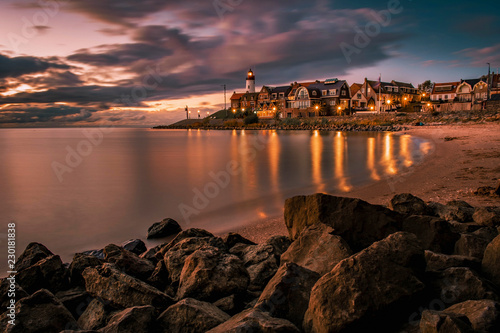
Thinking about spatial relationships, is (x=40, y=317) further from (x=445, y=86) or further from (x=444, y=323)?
(x=445, y=86)

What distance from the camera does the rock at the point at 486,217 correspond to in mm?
5500

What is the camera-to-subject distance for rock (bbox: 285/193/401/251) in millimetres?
4516

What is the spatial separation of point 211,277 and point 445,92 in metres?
99.9

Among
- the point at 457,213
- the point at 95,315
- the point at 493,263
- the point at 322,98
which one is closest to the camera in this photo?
the point at 493,263

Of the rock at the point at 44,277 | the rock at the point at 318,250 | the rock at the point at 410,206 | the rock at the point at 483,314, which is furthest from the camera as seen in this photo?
the rock at the point at 410,206

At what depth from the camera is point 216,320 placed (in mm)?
3072

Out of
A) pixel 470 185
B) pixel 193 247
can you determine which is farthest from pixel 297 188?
pixel 193 247

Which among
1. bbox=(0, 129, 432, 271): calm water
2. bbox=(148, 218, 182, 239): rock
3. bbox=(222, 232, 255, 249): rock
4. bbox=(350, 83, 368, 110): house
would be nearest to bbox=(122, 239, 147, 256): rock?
bbox=(148, 218, 182, 239): rock

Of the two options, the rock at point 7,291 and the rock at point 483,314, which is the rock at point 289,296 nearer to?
the rock at point 483,314

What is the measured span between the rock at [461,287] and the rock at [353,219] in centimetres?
128

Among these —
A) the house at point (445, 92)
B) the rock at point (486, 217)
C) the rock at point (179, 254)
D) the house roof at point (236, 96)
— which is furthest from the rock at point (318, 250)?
the house roof at point (236, 96)

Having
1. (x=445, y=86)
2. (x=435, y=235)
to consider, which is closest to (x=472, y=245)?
(x=435, y=235)

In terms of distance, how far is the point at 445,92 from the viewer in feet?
282

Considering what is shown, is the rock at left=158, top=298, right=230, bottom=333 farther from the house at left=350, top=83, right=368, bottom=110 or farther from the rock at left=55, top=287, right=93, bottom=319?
the house at left=350, top=83, right=368, bottom=110
